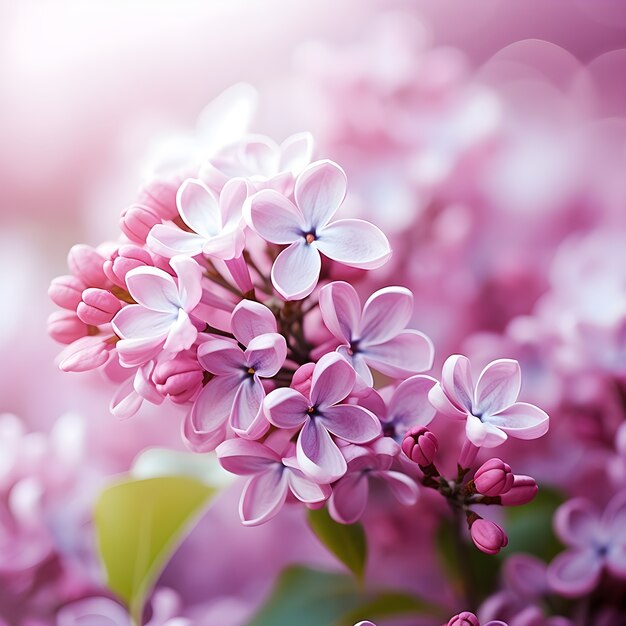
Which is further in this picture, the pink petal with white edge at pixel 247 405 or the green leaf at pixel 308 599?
the green leaf at pixel 308 599

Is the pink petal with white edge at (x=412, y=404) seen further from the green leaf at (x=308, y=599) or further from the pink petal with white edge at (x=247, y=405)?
the green leaf at (x=308, y=599)

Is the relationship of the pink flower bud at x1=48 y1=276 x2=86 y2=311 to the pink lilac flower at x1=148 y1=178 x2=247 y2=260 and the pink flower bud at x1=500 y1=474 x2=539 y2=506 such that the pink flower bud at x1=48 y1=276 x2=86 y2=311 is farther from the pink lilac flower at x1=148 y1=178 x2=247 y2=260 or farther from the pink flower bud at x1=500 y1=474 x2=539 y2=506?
the pink flower bud at x1=500 y1=474 x2=539 y2=506

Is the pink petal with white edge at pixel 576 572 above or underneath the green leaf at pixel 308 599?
above

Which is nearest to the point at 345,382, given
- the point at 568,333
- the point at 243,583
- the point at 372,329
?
the point at 372,329

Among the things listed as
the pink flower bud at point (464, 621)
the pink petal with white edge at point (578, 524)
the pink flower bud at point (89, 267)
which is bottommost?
the pink flower bud at point (464, 621)

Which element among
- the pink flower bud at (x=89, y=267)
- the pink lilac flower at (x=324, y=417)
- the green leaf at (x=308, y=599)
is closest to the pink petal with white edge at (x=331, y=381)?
the pink lilac flower at (x=324, y=417)

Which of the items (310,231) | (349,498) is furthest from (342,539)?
(310,231)

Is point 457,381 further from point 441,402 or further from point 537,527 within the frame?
point 537,527

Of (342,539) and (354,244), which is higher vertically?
(354,244)
